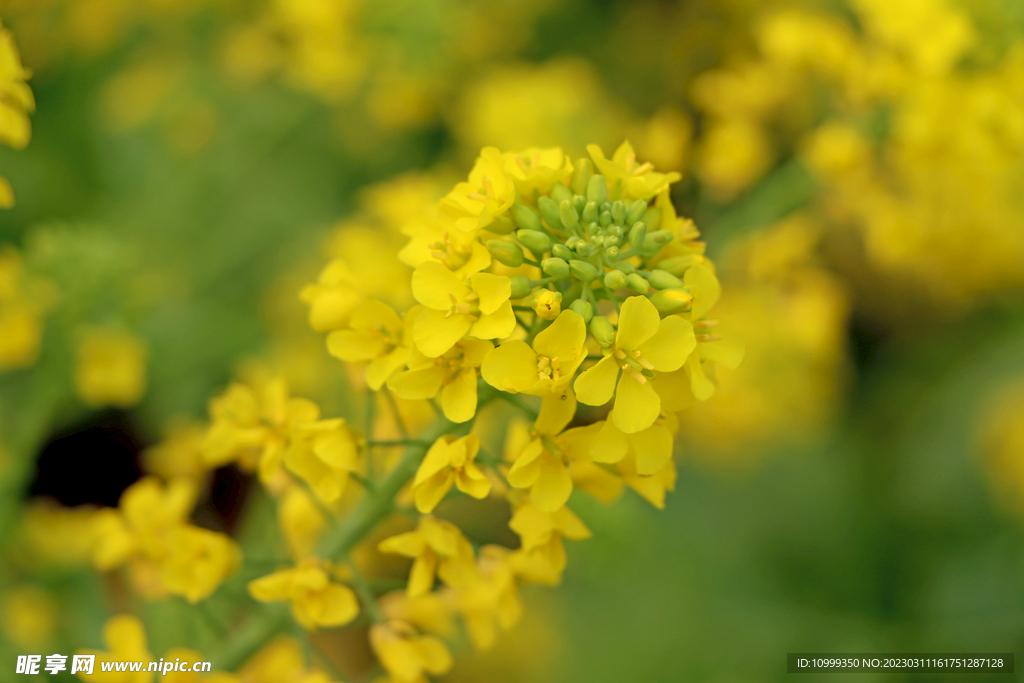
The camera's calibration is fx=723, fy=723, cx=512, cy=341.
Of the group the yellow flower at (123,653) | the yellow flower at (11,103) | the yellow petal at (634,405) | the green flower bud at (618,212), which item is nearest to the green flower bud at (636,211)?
the green flower bud at (618,212)

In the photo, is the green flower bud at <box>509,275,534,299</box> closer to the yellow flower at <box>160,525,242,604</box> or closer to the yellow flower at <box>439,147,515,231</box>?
the yellow flower at <box>439,147,515,231</box>

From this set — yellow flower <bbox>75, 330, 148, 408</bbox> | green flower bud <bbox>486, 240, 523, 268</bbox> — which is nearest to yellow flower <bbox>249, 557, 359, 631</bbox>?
green flower bud <bbox>486, 240, 523, 268</bbox>

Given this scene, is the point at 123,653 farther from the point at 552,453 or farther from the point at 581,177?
the point at 581,177

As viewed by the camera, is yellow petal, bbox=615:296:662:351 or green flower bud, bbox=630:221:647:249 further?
green flower bud, bbox=630:221:647:249

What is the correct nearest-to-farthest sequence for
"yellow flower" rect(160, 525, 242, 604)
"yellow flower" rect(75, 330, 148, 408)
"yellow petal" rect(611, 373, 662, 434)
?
"yellow petal" rect(611, 373, 662, 434) < "yellow flower" rect(160, 525, 242, 604) < "yellow flower" rect(75, 330, 148, 408)

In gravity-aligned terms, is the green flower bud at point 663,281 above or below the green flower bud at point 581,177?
below

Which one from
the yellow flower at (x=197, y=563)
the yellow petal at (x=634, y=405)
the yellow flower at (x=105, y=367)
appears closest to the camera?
the yellow petal at (x=634, y=405)

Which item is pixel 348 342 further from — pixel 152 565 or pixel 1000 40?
pixel 1000 40

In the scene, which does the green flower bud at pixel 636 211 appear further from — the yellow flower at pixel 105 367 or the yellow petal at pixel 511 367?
the yellow flower at pixel 105 367

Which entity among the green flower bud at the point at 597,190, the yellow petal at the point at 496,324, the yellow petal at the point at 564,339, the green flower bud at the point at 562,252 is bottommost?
the yellow petal at the point at 564,339
